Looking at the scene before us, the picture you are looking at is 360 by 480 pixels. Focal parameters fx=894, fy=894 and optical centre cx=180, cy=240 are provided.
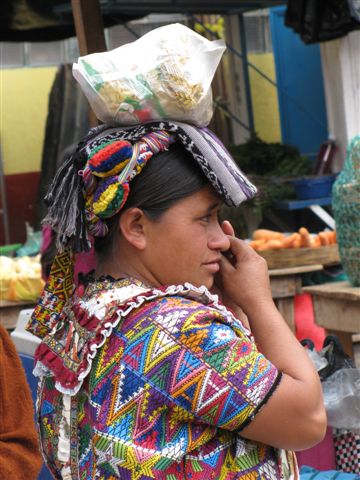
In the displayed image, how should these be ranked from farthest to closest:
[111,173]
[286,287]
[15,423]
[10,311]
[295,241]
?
1. [10,311]
2. [295,241]
3. [286,287]
4. [15,423]
5. [111,173]

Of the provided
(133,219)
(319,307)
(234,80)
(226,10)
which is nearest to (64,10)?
(226,10)

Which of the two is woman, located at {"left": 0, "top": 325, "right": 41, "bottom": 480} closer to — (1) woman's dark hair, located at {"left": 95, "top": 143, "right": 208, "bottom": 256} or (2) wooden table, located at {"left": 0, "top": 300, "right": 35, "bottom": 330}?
(1) woman's dark hair, located at {"left": 95, "top": 143, "right": 208, "bottom": 256}

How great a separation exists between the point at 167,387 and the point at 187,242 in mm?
282

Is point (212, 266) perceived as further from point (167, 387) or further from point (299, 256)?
point (299, 256)

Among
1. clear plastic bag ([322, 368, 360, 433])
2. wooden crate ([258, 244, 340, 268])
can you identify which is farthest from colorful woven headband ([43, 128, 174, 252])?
wooden crate ([258, 244, 340, 268])

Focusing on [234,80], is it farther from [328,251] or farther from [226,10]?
[328,251]

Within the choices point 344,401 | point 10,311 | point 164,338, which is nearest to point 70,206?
point 164,338

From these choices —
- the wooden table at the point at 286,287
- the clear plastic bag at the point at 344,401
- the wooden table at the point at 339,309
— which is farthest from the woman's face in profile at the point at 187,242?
the wooden table at the point at 286,287

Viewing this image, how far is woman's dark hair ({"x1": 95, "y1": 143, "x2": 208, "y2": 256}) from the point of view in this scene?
5.41ft

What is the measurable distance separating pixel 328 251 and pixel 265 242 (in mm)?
553

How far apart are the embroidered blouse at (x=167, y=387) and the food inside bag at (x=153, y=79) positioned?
0.34 meters

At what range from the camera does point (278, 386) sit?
5.08 feet

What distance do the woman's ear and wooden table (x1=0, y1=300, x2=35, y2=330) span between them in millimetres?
3997

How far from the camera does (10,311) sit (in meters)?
5.61
